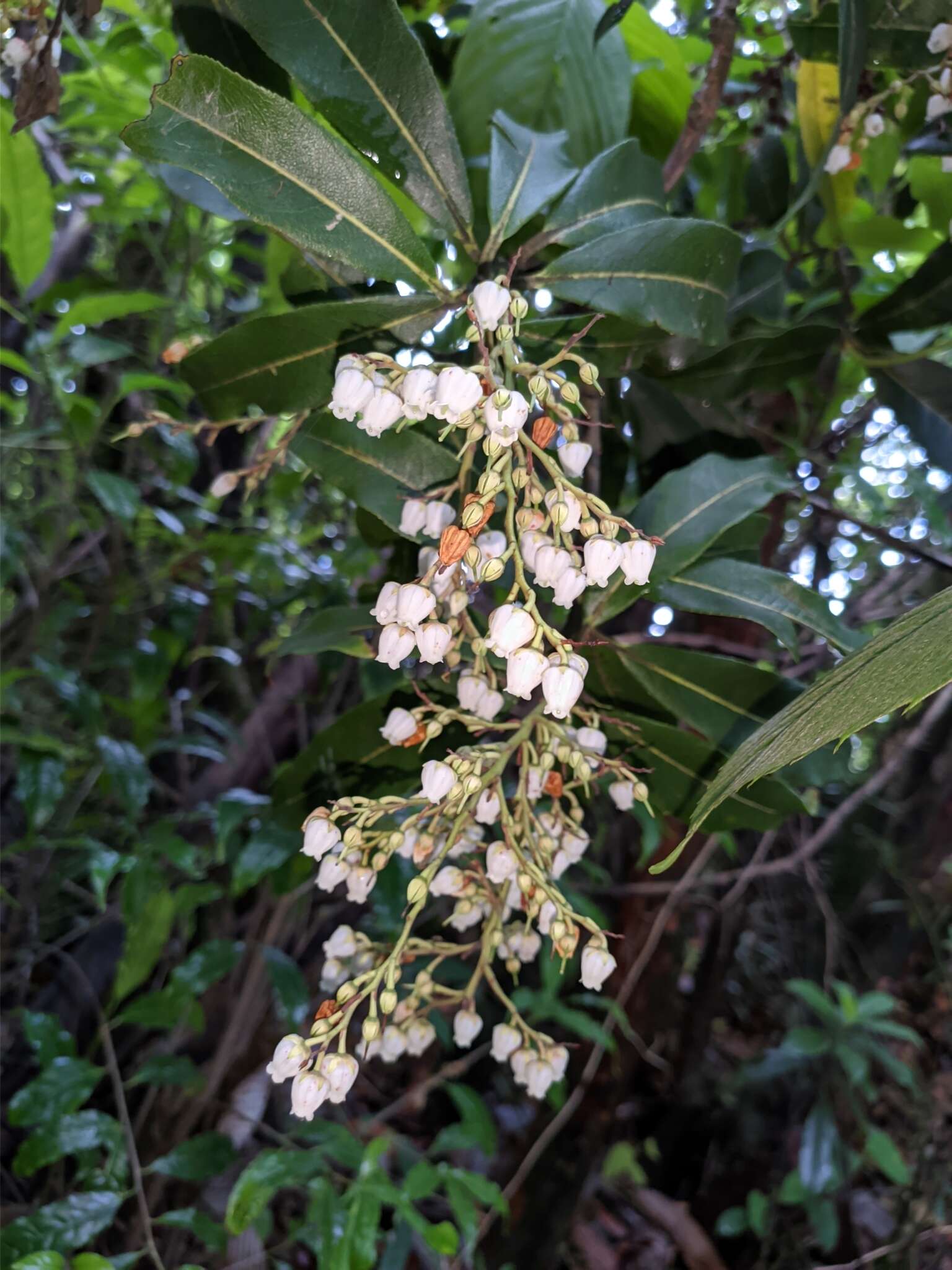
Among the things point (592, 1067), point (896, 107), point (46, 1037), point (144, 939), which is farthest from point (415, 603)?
point (592, 1067)

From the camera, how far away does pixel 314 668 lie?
1.54 meters

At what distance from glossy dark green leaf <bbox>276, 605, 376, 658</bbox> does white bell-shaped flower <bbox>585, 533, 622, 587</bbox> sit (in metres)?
0.23

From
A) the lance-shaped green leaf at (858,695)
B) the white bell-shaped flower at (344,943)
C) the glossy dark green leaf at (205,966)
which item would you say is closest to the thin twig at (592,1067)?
the glossy dark green leaf at (205,966)

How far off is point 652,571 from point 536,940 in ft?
1.02

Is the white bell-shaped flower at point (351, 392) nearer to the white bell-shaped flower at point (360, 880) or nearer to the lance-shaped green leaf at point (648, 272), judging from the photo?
the lance-shaped green leaf at point (648, 272)

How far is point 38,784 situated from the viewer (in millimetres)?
1033

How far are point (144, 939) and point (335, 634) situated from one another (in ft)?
2.05

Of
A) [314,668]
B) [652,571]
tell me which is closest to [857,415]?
[652,571]

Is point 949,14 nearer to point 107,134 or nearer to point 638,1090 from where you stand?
A: point 107,134

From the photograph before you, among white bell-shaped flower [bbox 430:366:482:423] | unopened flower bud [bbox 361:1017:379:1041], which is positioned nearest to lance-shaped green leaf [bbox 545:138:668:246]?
white bell-shaped flower [bbox 430:366:482:423]

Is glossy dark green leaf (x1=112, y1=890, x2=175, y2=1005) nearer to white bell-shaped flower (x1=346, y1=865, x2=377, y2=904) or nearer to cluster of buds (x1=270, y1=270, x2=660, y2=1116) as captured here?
cluster of buds (x1=270, y1=270, x2=660, y2=1116)

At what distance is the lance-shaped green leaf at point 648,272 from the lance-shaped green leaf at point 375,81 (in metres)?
0.09

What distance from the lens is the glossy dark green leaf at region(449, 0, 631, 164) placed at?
2.63ft

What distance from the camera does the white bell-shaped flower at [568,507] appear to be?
1.64 ft
